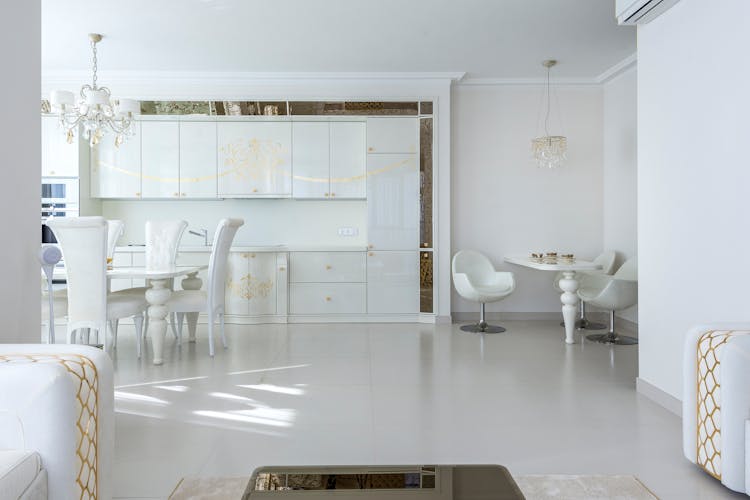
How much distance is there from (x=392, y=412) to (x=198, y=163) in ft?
13.7

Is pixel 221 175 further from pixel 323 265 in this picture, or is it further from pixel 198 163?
pixel 323 265

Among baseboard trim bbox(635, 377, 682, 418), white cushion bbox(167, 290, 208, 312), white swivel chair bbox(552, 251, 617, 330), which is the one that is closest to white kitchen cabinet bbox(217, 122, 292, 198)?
white cushion bbox(167, 290, 208, 312)

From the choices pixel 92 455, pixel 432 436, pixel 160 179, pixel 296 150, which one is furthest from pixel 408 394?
pixel 160 179

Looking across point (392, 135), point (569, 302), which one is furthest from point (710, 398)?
point (392, 135)

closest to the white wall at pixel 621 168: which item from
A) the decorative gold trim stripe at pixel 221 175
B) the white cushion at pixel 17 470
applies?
the decorative gold trim stripe at pixel 221 175

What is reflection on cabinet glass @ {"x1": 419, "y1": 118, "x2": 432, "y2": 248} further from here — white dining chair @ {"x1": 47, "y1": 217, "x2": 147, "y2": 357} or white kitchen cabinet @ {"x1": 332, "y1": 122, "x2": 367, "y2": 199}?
white dining chair @ {"x1": 47, "y1": 217, "x2": 147, "y2": 357}

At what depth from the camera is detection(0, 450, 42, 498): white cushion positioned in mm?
1318

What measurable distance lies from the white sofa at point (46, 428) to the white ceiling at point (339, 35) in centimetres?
349

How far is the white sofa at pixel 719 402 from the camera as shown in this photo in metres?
2.03

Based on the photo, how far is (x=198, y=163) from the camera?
623 cm

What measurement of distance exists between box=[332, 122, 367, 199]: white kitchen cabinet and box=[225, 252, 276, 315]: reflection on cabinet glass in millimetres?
1106

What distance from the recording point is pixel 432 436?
2727 millimetres

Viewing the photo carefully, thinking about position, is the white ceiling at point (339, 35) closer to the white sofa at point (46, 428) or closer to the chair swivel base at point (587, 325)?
the chair swivel base at point (587, 325)

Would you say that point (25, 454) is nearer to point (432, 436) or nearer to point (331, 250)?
point (432, 436)
